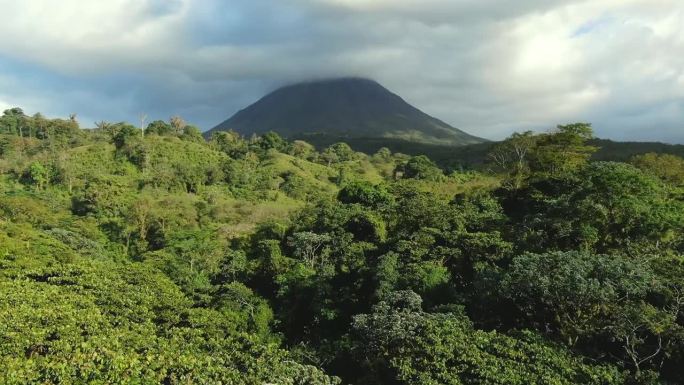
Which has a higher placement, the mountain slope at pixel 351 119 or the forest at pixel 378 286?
the mountain slope at pixel 351 119

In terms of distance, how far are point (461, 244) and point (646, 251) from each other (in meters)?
8.27

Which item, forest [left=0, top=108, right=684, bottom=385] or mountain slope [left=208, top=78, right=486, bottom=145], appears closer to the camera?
forest [left=0, top=108, right=684, bottom=385]

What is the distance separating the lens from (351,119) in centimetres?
17762

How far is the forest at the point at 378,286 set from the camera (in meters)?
15.9

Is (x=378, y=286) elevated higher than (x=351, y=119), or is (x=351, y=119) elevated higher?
(x=351, y=119)

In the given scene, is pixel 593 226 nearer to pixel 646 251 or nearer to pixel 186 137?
pixel 646 251

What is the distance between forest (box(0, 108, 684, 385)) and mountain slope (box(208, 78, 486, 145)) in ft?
368

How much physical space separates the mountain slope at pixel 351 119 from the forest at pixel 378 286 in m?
112

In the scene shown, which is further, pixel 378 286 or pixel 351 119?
pixel 351 119

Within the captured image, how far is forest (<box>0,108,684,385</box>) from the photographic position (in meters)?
15.9

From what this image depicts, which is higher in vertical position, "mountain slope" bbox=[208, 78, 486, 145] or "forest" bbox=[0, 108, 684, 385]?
"mountain slope" bbox=[208, 78, 486, 145]

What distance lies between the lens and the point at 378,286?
2375cm

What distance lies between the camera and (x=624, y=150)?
73000mm

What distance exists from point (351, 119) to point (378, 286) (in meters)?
157
